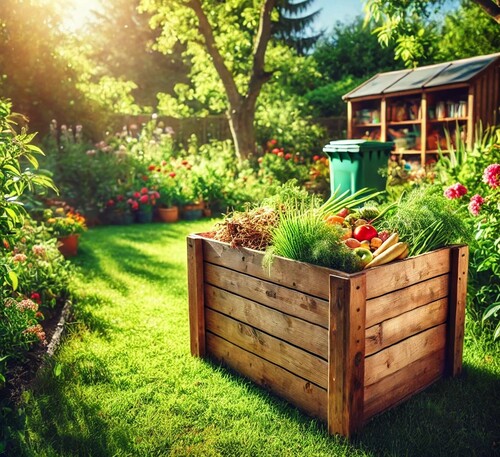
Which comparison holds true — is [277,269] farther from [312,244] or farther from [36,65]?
[36,65]

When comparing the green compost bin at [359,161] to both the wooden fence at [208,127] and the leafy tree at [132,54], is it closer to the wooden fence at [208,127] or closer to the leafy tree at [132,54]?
the wooden fence at [208,127]

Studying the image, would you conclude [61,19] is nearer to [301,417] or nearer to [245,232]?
[245,232]

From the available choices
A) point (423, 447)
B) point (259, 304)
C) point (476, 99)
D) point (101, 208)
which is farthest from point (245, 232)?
point (476, 99)

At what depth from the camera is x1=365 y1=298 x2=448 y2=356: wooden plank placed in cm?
246


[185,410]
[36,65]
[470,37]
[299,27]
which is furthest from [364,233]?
[299,27]

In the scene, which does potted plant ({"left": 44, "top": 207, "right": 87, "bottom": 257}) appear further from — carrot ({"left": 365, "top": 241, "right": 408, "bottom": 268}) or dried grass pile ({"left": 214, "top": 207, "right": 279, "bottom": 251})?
carrot ({"left": 365, "top": 241, "right": 408, "bottom": 268})

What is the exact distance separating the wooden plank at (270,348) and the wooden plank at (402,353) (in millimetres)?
226

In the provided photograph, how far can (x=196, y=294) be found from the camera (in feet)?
10.6

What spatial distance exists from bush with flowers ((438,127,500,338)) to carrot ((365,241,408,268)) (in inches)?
24.6

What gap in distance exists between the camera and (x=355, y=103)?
12195 mm

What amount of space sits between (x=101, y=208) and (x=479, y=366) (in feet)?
22.1

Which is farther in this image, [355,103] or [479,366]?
[355,103]

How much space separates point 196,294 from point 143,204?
18.4 ft

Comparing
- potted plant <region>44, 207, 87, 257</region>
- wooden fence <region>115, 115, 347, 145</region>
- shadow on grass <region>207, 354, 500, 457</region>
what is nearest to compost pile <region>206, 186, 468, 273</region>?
shadow on grass <region>207, 354, 500, 457</region>
